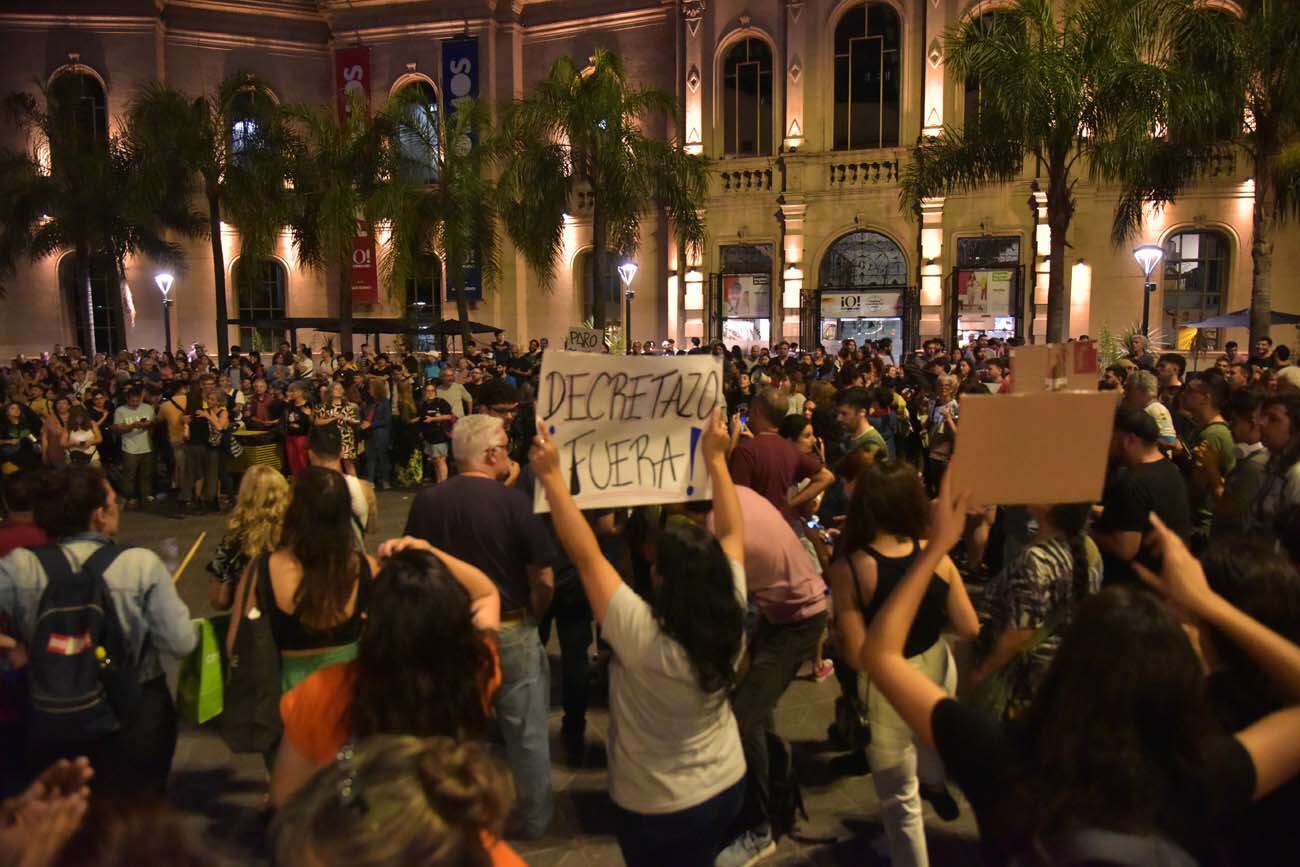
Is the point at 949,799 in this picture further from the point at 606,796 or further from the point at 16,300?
the point at 16,300

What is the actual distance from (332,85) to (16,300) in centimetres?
1276

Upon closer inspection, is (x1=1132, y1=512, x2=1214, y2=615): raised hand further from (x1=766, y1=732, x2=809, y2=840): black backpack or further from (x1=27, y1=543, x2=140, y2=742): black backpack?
(x1=27, y1=543, x2=140, y2=742): black backpack

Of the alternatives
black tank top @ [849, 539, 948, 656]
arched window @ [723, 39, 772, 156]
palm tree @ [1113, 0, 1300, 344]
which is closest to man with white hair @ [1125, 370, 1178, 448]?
black tank top @ [849, 539, 948, 656]

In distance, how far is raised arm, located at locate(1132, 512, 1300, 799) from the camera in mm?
1923

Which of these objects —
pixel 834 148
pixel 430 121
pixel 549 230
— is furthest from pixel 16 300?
pixel 834 148

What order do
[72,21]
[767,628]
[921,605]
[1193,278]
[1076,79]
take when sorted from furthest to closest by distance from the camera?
[72,21]
[1193,278]
[1076,79]
[767,628]
[921,605]

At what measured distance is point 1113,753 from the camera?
1.68 metres

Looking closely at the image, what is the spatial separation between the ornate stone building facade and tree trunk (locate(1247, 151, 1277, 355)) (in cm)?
756

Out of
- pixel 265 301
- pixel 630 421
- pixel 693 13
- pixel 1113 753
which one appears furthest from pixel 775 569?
pixel 265 301

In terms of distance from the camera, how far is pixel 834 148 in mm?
25828

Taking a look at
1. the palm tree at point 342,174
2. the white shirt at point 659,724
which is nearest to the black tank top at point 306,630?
the white shirt at point 659,724

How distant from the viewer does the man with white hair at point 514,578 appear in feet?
12.5

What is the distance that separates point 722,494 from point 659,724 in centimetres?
83

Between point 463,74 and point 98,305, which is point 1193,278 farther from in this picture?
point 98,305
